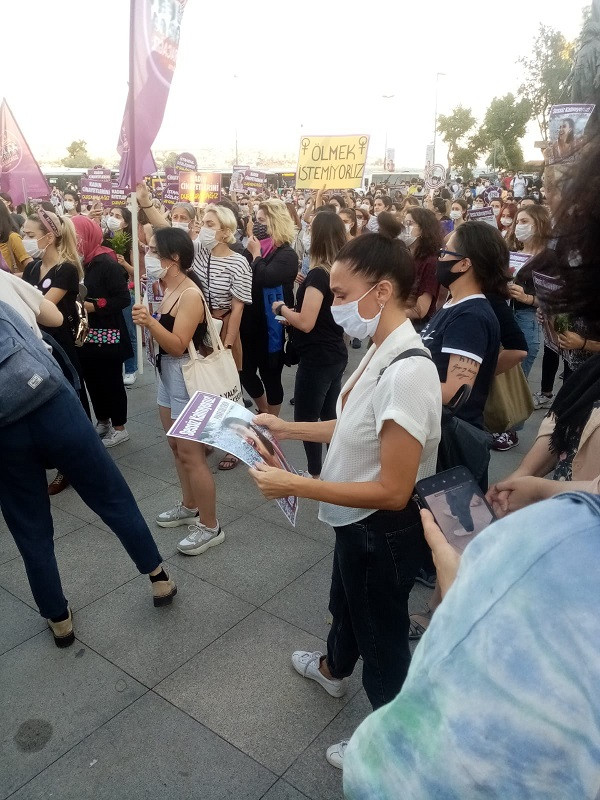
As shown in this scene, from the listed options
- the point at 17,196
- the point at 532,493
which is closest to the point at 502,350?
the point at 532,493

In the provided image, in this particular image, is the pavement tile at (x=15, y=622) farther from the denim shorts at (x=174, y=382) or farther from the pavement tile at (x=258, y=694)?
the denim shorts at (x=174, y=382)

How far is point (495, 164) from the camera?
4425cm

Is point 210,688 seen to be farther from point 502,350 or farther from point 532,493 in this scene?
point 502,350

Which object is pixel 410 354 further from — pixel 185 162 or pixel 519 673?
pixel 185 162

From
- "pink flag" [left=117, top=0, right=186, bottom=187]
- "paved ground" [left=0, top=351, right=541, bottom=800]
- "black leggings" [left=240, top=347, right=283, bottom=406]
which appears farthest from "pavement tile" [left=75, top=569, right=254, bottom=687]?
"pink flag" [left=117, top=0, right=186, bottom=187]

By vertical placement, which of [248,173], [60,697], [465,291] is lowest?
[60,697]

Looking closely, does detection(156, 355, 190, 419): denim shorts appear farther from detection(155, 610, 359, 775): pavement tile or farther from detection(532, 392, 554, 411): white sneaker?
detection(532, 392, 554, 411): white sneaker

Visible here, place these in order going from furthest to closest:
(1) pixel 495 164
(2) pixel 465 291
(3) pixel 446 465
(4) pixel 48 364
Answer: (1) pixel 495 164 → (2) pixel 465 291 → (4) pixel 48 364 → (3) pixel 446 465

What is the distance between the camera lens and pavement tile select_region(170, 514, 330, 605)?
3.19 metres

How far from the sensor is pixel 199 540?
347 centimetres

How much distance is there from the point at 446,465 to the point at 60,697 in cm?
190

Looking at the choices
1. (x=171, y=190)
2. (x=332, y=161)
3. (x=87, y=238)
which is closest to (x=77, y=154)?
(x=171, y=190)

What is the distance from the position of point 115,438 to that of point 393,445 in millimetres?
3870

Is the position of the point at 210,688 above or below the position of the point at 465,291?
below
